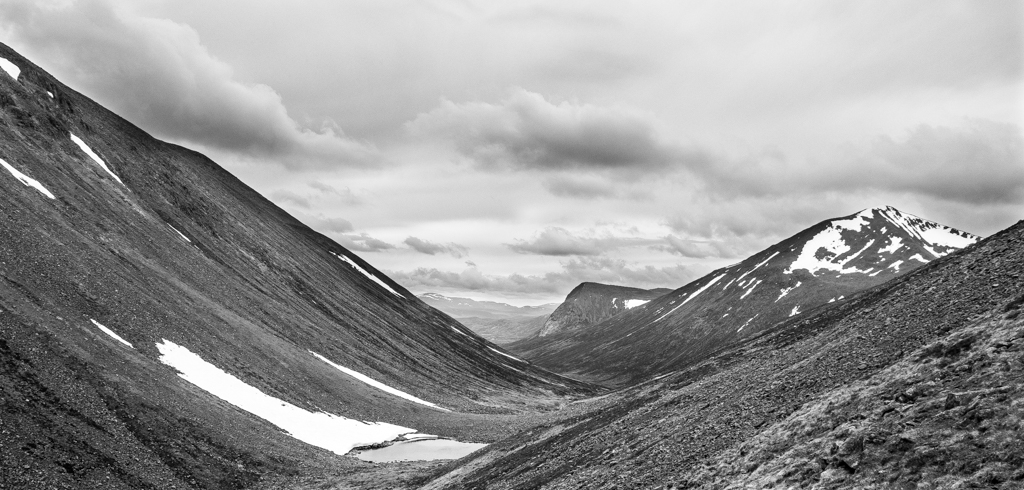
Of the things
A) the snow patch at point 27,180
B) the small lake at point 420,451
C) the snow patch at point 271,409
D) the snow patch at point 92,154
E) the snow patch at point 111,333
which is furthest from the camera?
the snow patch at point 92,154

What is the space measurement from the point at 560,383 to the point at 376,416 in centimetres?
10693

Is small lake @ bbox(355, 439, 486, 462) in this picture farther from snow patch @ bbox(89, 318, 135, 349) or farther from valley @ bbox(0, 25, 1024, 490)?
snow patch @ bbox(89, 318, 135, 349)

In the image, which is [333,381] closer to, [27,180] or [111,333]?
[111,333]

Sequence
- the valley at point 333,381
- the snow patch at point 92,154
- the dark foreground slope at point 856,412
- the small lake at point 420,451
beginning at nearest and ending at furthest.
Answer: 1. the dark foreground slope at point 856,412
2. the valley at point 333,381
3. the small lake at point 420,451
4. the snow patch at point 92,154

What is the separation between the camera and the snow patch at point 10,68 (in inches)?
3871

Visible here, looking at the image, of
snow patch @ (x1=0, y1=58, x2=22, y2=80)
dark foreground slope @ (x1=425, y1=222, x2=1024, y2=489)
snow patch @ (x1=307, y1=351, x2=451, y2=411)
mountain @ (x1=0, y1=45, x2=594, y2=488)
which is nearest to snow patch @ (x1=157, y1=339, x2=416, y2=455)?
mountain @ (x1=0, y1=45, x2=594, y2=488)

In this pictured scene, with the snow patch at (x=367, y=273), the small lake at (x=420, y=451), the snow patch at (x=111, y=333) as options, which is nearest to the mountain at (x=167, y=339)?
the snow patch at (x=111, y=333)

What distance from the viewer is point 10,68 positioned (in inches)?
3944

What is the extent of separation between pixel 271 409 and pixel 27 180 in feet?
151

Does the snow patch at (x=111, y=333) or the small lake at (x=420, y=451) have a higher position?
the snow patch at (x=111, y=333)

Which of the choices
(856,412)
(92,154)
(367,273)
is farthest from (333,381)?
(367,273)

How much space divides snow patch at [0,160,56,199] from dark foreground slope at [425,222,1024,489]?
6923 centimetres

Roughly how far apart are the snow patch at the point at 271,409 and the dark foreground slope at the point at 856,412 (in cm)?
2648

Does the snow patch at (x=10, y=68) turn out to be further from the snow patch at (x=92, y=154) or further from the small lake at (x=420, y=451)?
→ the small lake at (x=420, y=451)
